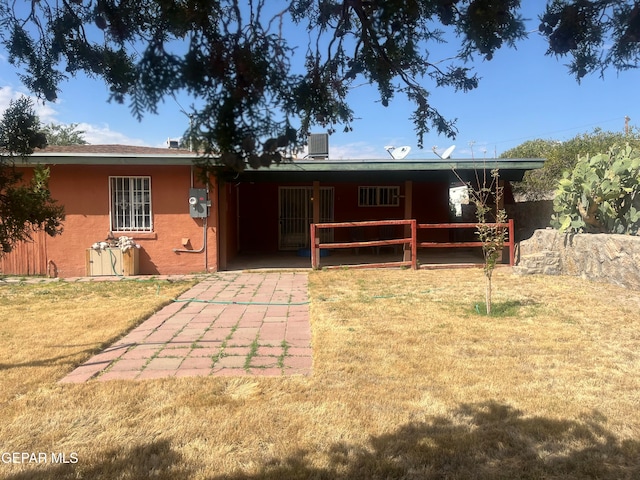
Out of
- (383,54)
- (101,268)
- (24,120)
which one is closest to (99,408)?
(24,120)

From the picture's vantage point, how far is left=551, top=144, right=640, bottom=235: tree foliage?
8.14 metres

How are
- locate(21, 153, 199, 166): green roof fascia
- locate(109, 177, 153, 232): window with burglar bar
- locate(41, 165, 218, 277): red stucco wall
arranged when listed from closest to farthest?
locate(21, 153, 199, 166): green roof fascia < locate(41, 165, 218, 277): red stucco wall < locate(109, 177, 153, 232): window with burglar bar

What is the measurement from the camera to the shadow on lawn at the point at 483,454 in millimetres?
2539

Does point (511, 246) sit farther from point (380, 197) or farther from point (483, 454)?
point (483, 454)

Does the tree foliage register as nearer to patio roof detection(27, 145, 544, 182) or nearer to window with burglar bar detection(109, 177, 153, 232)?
patio roof detection(27, 145, 544, 182)

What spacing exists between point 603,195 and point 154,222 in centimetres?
933

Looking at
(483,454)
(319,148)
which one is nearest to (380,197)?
(319,148)

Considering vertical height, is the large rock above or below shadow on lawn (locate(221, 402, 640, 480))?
above

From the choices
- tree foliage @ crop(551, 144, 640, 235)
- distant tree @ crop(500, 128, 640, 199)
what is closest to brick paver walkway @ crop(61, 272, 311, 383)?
tree foliage @ crop(551, 144, 640, 235)

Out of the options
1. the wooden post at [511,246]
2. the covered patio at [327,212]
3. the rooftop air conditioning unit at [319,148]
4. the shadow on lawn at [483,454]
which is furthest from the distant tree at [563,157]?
the shadow on lawn at [483,454]

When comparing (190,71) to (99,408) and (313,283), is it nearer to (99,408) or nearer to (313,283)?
(99,408)

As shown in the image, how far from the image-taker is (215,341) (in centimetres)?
503

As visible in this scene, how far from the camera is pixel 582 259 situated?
8.59 m

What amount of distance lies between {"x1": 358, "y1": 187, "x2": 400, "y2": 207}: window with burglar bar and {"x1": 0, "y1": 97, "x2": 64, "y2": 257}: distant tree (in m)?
11.7
